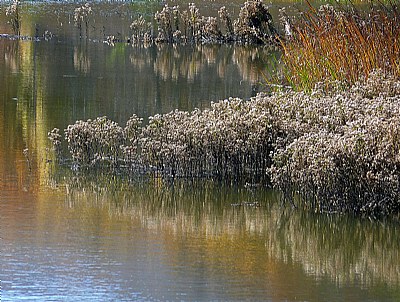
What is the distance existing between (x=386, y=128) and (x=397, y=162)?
0.30 meters

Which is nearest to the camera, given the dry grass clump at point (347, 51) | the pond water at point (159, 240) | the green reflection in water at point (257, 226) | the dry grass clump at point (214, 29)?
the pond water at point (159, 240)

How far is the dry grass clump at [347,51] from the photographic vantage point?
10.4 meters

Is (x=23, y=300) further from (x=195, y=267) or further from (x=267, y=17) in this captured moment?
(x=267, y=17)

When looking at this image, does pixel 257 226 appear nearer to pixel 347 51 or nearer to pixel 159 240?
pixel 159 240

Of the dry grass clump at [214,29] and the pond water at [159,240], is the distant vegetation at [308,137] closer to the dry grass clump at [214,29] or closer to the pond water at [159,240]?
the pond water at [159,240]

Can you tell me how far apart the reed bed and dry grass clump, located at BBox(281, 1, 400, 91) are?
24.5 inches

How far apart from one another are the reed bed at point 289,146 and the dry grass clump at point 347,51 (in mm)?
623

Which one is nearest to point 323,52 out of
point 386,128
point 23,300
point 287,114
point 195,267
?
point 287,114

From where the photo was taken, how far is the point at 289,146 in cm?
781

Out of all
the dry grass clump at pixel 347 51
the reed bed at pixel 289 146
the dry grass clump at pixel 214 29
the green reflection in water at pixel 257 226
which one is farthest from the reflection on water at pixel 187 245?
the dry grass clump at pixel 214 29

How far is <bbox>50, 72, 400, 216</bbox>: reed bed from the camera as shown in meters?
7.59

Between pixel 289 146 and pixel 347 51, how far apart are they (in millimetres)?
3125

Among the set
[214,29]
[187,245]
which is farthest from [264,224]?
[214,29]

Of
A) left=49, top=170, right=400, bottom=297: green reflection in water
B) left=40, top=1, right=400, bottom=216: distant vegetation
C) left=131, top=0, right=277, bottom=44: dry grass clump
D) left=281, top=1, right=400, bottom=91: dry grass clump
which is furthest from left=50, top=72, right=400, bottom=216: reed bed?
left=131, top=0, right=277, bottom=44: dry grass clump
